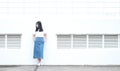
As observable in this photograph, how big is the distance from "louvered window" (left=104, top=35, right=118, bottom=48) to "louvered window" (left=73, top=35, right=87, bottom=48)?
803mm

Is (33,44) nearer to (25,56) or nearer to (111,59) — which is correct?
(25,56)

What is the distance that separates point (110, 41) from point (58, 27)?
6.78ft

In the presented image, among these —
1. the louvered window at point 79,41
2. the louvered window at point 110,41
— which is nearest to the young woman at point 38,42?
the louvered window at point 79,41

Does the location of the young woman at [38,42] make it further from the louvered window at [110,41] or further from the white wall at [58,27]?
the louvered window at [110,41]

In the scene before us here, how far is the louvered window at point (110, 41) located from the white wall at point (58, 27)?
199 millimetres

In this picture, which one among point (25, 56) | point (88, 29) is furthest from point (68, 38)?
point (25, 56)

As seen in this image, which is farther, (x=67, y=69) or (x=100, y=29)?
(x=100, y=29)

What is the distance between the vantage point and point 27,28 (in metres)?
13.2

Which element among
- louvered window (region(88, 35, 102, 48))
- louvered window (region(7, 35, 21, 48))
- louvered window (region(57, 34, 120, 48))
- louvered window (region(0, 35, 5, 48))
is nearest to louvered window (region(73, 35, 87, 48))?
louvered window (region(57, 34, 120, 48))

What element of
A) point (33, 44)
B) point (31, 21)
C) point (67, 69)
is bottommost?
point (67, 69)

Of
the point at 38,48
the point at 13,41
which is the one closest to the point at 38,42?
the point at 38,48

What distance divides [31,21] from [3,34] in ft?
3.89

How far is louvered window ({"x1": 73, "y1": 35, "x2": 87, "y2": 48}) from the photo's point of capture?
44.0 ft

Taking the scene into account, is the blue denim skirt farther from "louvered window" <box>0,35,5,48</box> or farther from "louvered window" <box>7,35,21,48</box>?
"louvered window" <box>0,35,5,48</box>
